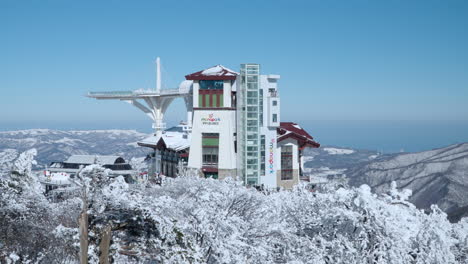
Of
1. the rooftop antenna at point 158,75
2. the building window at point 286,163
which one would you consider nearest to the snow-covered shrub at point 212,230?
the building window at point 286,163

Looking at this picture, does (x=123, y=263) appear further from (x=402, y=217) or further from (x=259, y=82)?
(x=259, y=82)

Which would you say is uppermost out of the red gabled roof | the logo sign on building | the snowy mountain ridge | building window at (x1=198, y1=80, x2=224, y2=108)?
the red gabled roof

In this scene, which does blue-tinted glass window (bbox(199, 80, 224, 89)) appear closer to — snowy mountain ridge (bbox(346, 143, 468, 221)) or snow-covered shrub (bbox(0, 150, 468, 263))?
snow-covered shrub (bbox(0, 150, 468, 263))

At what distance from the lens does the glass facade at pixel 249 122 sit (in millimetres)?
54375

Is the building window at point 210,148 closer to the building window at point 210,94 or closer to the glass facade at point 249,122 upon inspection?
the glass facade at point 249,122

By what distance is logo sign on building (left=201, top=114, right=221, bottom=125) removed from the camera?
180 ft

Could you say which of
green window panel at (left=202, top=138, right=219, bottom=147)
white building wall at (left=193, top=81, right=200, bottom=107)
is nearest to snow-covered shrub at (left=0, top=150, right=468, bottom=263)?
green window panel at (left=202, top=138, right=219, bottom=147)

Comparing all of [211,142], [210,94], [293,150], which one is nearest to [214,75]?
[210,94]

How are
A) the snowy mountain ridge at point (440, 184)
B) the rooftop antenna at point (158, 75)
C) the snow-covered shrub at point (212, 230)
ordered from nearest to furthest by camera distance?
the snow-covered shrub at point (212, 230) < the rooftop antenna at point (158, 75) < the snowy mountain ridge at point (440, 184)

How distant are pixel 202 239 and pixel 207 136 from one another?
35082mm

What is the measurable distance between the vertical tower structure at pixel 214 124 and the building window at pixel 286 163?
7091 millimetres

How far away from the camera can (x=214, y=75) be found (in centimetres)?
5475

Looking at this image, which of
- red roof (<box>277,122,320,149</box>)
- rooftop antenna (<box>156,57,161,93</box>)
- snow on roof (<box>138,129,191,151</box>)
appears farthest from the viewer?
rooftop antenna (<box>156,57,161,93</box>)

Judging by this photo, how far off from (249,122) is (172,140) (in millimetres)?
11534
